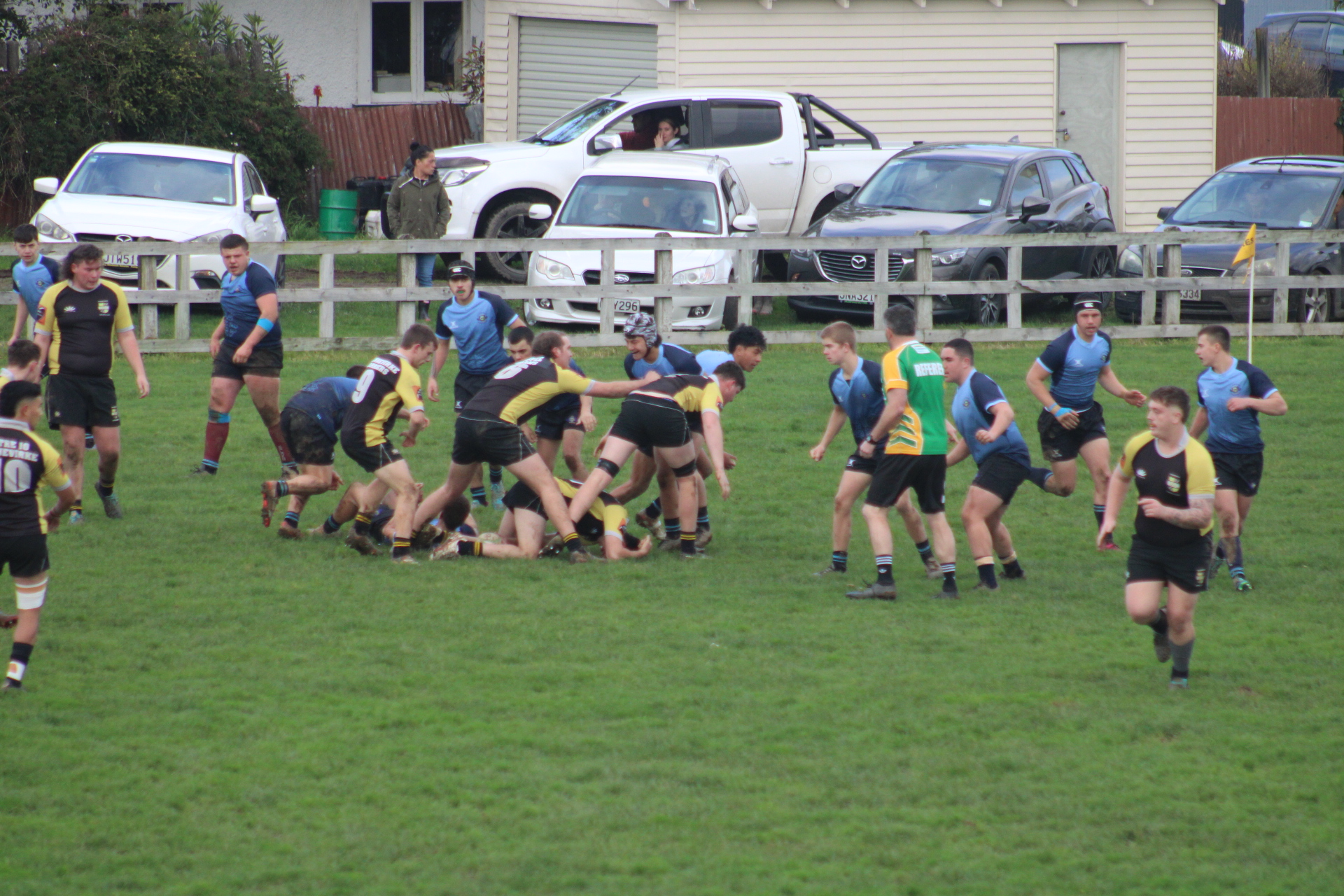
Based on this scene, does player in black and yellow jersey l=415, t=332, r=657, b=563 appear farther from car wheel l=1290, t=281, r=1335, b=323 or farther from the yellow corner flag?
car wheel l=1290, t=281, r=1335, b=323

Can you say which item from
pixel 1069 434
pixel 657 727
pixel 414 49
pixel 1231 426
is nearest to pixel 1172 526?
pixel 1231 426

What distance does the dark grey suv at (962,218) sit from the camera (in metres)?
17.6

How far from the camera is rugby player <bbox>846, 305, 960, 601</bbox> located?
8.74 metres

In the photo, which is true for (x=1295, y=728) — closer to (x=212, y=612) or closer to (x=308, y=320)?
(x=212, y=612)

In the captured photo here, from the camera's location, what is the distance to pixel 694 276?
16.8m

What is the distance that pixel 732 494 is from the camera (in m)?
11.6

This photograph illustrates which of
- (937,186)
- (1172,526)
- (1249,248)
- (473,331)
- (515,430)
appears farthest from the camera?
(937,186)

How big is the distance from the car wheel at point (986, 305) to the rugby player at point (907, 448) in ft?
29.5

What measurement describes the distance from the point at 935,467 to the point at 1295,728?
278cm

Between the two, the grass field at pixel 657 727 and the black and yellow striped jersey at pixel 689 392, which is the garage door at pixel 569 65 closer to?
the grass field at pixel 657 727

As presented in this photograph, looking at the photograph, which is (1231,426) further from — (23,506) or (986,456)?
(23,506)

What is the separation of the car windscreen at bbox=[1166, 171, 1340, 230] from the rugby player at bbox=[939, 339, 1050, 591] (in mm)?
11018

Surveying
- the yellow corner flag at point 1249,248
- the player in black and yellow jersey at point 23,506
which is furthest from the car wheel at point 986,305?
the player in black and yellow jersey at point 23,506

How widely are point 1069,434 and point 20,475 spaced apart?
688 centimetres
